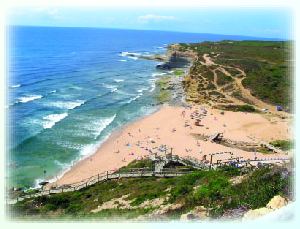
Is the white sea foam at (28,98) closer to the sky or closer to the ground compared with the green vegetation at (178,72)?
closer to the ground

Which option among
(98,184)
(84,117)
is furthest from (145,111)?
(98,184)

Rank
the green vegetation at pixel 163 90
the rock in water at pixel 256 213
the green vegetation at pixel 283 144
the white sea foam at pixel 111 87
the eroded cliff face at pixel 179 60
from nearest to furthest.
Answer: the rock in water at pixel 256 213 < the green vegetation at pixel 283 144 < the green vegetation at pixel 163 90 < the white sea foam at pixel 111 87 < the eroded cliff face at pixel 179 60

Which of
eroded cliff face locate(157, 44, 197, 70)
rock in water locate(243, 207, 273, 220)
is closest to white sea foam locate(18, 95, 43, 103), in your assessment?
eroded cliff face locate(157, 44, 197, 70)

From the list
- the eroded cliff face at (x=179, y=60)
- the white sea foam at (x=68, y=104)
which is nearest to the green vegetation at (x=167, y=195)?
the white sea foam at (x=68, y=104)

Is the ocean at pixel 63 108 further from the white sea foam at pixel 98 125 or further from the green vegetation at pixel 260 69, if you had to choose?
the green vegetation at pixel 260 69

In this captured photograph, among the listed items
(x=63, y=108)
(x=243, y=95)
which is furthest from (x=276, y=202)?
(x=243, y=95)

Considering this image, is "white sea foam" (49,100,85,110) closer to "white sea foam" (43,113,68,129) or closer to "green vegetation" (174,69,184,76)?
"white sea foam" (43,113,68,129)

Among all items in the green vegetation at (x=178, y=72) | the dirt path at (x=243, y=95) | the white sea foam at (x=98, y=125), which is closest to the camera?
the white sea foam at (x=98, y=125)

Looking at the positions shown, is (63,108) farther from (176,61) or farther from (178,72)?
(176,61)
